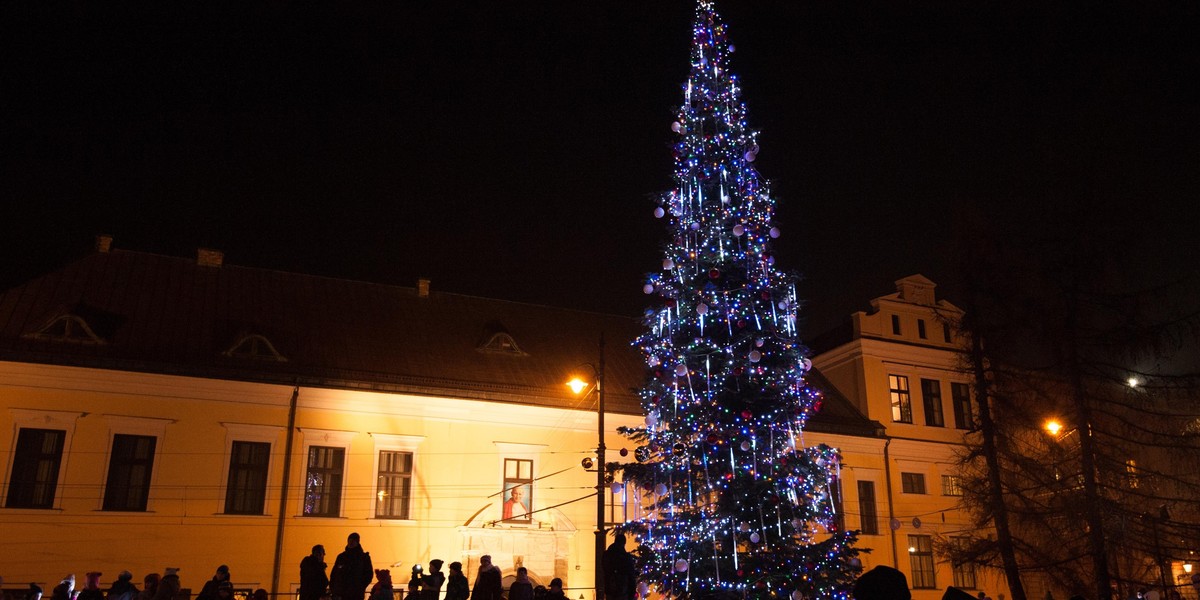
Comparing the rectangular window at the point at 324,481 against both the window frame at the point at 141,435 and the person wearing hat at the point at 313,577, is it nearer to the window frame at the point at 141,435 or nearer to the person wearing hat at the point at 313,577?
the window frame at the point at 141,435

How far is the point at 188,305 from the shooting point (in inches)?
1097

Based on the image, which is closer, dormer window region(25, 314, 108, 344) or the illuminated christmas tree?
the illuminated christmas tree

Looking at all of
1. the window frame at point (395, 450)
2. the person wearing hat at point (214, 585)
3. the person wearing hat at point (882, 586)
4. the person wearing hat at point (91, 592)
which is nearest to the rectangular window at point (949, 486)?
the window frame at point (395, 450)

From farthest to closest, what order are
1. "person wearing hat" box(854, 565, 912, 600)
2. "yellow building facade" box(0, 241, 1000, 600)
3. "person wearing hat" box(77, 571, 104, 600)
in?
1. "yellow building facade" box(0, 241, 1000, 600)
2. "person wearing hat" box(77, 571, 104, 600)
3. "person wearing hat" box(854, 565, 912, 600)

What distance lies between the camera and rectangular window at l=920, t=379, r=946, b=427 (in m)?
35.2

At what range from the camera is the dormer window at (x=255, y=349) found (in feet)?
86.4

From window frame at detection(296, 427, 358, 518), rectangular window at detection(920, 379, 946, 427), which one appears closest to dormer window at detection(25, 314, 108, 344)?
window frame at detection(296, 427, 358, 518)

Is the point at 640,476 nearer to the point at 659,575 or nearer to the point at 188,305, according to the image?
the point at 659,575

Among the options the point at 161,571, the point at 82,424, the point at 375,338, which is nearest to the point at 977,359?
the point at 375,338

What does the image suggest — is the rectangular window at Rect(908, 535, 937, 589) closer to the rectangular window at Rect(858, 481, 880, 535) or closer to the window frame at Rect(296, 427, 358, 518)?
the rectangular window at Rect(858, 481, 880, 535)

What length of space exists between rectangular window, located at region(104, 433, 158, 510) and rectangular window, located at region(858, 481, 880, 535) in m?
23.3

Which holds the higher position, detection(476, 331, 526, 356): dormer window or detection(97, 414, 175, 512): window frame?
detection(476, 331, 526, 356): dormer window

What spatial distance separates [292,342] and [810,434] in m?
18.4

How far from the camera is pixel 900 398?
115 feet
